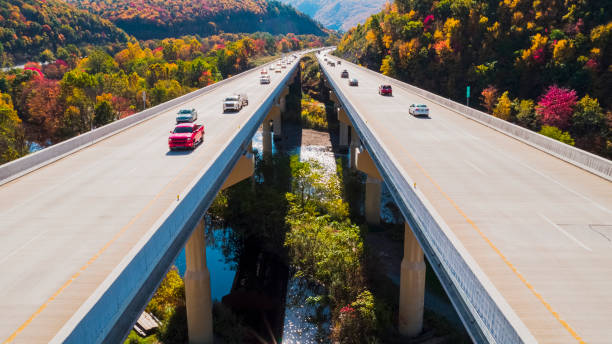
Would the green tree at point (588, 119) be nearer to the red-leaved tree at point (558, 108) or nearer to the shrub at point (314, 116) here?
the red-leaved tree at point (558, 108)

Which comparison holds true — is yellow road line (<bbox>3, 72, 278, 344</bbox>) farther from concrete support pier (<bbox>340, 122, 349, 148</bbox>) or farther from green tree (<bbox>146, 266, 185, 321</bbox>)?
concrete support pier (<bbox>340, 122, 349, 148</bbox>)

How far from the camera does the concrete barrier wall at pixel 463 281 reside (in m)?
9.80

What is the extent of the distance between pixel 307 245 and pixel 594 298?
22.0 m

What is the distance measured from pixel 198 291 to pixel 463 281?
615 inches

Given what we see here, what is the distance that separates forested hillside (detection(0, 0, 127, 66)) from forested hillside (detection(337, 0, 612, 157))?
4685 inches

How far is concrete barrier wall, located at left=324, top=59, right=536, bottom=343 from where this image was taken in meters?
9.80

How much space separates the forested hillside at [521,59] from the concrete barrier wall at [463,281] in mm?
45820

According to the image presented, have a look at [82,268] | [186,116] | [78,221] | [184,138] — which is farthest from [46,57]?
[82,268]

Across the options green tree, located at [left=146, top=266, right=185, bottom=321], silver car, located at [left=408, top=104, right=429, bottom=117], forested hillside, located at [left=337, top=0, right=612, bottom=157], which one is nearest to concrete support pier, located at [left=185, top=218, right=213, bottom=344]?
green tree, located at [left=146, top=266, right=185, bottom=321]

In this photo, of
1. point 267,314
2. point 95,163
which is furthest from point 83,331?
point 267,314

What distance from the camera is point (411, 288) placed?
2423cm

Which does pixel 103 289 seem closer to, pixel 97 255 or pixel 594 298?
pixel 97 255

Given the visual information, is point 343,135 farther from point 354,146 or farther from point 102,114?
point 102,114

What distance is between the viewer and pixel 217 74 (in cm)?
13425
